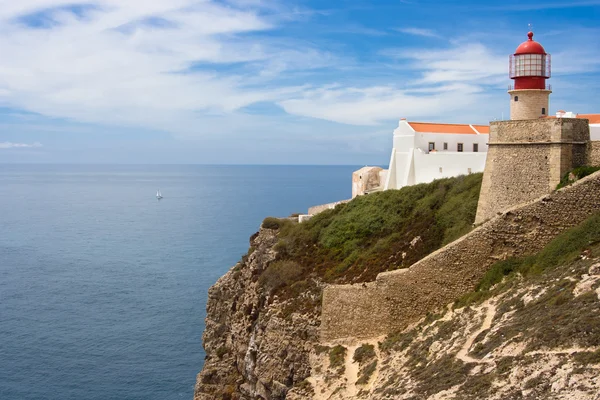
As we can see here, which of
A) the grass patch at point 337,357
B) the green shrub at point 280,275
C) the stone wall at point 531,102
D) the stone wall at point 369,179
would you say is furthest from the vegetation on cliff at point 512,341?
the stone wall at point 369,179

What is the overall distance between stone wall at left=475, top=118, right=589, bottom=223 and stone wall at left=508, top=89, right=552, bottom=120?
3.45 m

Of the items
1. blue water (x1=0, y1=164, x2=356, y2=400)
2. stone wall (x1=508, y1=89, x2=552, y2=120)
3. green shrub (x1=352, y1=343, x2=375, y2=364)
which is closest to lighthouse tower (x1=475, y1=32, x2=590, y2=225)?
stone wall (x1=508, y1=89, x2=552, y2=120)

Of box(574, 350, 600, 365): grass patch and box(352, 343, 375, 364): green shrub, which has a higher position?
box(574, 350, 600, 365): grass patch

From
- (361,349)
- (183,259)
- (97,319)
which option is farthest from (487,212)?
(183,259)

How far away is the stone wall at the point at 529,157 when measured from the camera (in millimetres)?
19328

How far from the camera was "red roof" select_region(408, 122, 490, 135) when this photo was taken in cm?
3334

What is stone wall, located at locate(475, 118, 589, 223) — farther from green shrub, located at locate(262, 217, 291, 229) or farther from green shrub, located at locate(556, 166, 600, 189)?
green shrub, located at locate(262, 217, 291, 229)

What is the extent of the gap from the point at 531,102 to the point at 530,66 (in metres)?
1.30

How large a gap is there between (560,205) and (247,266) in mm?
17239

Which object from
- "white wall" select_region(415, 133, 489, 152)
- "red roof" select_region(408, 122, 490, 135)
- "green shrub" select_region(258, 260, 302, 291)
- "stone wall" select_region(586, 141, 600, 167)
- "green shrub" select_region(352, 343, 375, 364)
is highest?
"red roof" select_region(408, 122, 490, 135)

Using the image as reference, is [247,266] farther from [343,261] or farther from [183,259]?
[183,259]

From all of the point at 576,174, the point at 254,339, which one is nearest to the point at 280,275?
the point at 254,339

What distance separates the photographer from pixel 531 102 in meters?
23.6

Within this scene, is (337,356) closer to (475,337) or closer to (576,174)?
(475,337)
